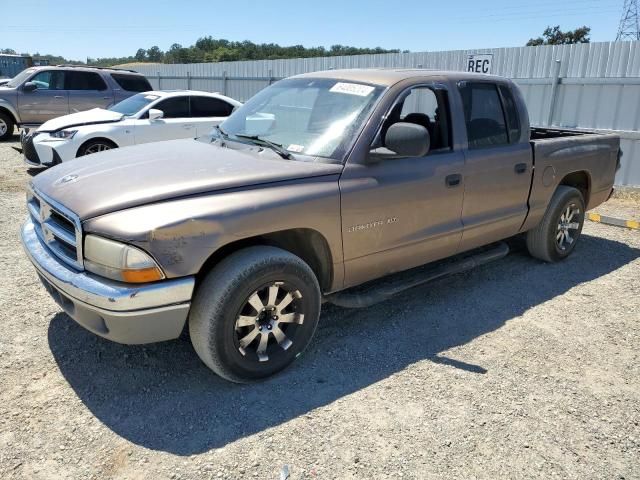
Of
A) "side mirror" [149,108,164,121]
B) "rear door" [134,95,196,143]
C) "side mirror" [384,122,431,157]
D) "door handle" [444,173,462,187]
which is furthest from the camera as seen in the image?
"rear door" [134,95,196,143]

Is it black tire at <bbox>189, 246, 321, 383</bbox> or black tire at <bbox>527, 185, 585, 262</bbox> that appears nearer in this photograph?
black tire at <bbox>189, 246, 321, 383</bbox>

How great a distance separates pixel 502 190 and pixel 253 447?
3.06 metres

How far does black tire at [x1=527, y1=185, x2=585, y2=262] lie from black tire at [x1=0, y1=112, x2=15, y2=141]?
13.5 meters

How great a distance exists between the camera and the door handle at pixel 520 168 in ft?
15.3

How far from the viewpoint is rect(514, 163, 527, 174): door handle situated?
4.67 meters

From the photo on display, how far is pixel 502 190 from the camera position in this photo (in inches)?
180

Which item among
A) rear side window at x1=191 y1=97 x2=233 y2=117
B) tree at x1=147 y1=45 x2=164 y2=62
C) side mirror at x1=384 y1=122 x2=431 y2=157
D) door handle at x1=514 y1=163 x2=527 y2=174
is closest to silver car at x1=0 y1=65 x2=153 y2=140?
rear side window at x1=191 y1=97 x2=233 y2=117

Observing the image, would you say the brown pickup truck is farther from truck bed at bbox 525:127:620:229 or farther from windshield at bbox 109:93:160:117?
windshield at bbox 109:93:160:117

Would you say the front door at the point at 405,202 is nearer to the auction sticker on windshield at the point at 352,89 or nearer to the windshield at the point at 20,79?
the auction sticker on windshield at the point at 352,89

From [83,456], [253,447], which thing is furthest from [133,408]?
[253,447]

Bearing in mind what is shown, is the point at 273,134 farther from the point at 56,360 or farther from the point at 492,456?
the point at 492,456

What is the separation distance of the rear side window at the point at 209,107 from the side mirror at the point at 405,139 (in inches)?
280

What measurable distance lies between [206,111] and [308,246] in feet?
23.8

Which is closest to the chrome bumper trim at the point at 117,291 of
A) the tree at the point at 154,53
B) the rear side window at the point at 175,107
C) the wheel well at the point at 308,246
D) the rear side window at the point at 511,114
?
the wheel well at the point at 308,246
